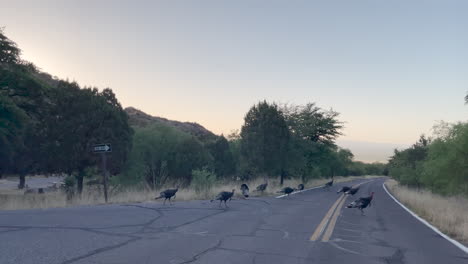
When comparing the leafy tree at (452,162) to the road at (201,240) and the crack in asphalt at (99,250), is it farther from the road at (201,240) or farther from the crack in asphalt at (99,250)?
the crack in asphalt at (99,250)

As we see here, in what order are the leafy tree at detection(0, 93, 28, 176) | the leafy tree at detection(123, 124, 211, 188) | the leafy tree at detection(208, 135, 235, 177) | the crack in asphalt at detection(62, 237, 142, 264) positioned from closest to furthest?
the crack in asphalt at detection(62, 237, 142, 264) → the leafy tree at detection(0, 93, 28, 176) → the leafy tree at detection(123, 124, 211, 188) → the leafy tree at detection(208, 135, 235, 177)

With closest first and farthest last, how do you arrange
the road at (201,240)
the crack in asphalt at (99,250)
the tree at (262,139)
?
the crack in asphalt at (99,250)
the road at (201,240)
the tree at (262,139)

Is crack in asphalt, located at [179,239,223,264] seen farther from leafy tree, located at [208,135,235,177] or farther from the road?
leafy tree, located at [208,135,235,177]

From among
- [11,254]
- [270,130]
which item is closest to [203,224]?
[11,254]

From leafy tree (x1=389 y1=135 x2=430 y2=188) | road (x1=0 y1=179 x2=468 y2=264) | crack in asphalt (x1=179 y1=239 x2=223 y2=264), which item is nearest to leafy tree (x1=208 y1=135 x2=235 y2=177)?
leafy tree (x1=389 y1=135 x2=430 y2=188)

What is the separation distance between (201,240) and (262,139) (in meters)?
28.2

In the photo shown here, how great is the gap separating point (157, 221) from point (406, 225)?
8522mm

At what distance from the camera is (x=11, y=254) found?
22.0ft

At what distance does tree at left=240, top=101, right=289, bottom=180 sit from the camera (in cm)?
3719

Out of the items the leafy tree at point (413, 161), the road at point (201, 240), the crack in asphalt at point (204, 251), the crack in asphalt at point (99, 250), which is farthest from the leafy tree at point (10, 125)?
the leafy tree at point (413, 161)

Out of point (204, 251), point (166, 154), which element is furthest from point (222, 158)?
point (204, 251)

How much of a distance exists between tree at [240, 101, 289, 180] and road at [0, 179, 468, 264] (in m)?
23.1

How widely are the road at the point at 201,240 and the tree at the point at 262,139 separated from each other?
2313 cm

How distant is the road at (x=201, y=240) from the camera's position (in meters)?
7.31
